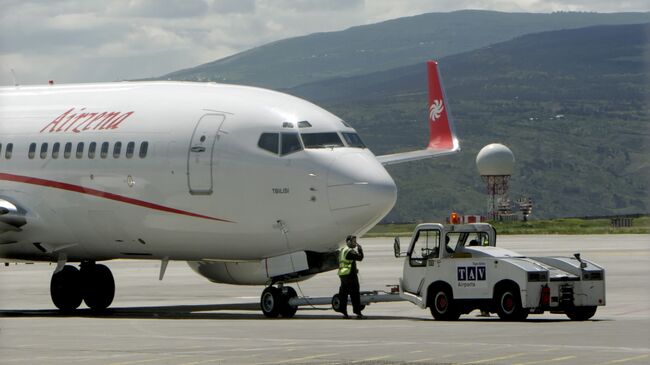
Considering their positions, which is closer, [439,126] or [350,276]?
[350,276]

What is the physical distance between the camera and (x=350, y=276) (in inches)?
1254

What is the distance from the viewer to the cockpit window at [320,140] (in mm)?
32562

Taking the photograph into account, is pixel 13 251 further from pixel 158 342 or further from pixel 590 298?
pixel 590 298

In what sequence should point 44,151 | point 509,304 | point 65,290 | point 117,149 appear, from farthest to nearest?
1. point 65,290
2. point 44,151
3. point 117,149
4. point 509,304

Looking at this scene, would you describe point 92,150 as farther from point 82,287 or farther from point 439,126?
point 439,126

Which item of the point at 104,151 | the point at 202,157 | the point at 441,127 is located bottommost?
the point at 202,157

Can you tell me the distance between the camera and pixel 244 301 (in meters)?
40.9

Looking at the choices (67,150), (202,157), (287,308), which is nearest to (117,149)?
(67,150)

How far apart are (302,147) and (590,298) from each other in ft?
23.0

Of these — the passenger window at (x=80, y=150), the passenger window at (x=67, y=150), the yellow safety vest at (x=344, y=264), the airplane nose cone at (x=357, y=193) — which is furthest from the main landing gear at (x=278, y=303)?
the passenger window at (x=67, y=150)

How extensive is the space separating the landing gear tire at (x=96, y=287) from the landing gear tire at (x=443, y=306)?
1010 cm

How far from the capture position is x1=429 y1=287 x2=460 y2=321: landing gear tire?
31.0 m

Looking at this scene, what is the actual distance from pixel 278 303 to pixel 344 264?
68.6 inches

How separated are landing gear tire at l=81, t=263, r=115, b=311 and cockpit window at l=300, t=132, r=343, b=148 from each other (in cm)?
815
